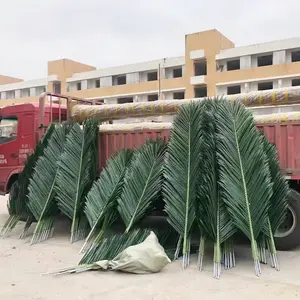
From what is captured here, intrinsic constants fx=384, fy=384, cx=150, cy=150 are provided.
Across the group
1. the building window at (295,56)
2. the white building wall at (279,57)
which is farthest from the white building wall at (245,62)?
the building window at (295,56)

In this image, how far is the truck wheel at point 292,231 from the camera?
5551 millimetres

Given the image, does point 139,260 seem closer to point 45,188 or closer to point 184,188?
point 184,188

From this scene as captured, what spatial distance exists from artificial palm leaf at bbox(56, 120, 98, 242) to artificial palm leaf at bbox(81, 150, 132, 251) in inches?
12.4

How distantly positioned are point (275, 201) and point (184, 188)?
1.23 meters

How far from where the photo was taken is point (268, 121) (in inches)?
228

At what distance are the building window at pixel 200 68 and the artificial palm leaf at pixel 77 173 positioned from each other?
28762 mm

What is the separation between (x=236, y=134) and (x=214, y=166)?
58 cm

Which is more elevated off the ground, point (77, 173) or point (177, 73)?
point (177, 73)

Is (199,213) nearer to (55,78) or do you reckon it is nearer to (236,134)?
(236,134)

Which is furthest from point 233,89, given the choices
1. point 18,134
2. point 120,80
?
point 18,134

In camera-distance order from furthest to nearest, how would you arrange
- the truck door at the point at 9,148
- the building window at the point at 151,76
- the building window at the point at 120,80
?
the building window at the point at 120,80 < the building window at the point at 151,76 < the truck door at the point at 9,148

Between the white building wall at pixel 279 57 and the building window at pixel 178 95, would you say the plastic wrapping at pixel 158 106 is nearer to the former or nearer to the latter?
the white building wall at pixel 279 57

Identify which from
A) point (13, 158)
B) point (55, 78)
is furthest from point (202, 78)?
point (13, 158)

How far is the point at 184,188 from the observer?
5375 millimetres
